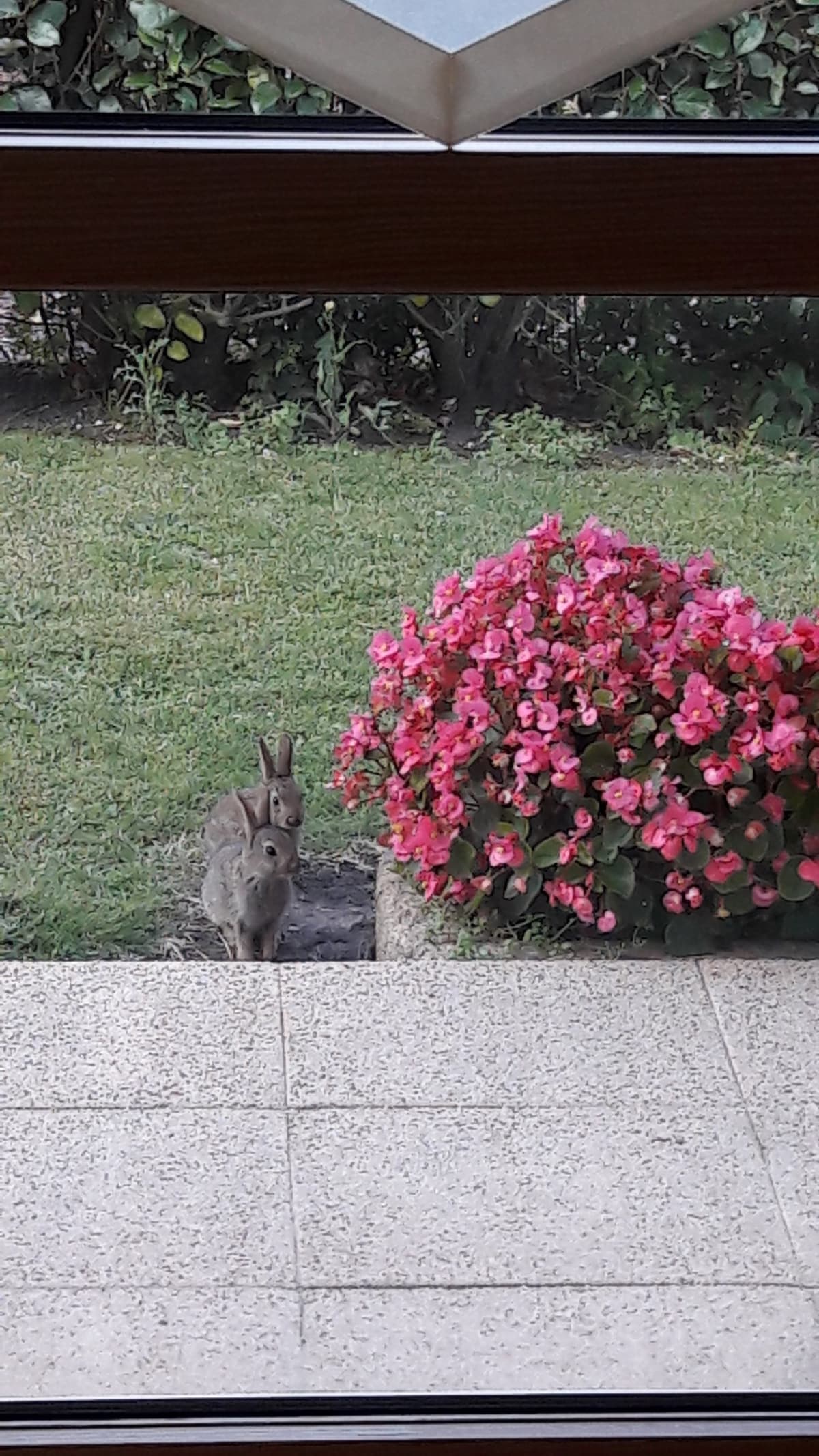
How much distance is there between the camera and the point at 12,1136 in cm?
141

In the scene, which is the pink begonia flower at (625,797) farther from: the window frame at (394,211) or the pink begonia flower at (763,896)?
the window frame at (394,211)

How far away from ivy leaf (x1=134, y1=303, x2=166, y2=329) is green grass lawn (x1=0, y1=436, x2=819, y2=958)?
0.27 meters

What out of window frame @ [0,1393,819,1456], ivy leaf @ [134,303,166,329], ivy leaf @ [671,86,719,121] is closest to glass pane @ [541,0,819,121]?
ivy leaf @ [671,86,719,121]

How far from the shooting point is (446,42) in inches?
20.4

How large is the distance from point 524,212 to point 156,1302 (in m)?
0.92

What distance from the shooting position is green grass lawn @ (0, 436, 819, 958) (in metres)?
1.83

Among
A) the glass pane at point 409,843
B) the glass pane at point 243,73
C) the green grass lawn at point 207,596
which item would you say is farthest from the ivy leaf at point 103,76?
the green grass lawn at point 207,596

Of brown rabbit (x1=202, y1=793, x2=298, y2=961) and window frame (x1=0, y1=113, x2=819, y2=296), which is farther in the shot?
brown rabbit (x1=202, y1=793, x2=298, y2=961)

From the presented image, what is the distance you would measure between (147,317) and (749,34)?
87 cm

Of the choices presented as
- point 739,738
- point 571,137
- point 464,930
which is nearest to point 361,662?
point 464,930

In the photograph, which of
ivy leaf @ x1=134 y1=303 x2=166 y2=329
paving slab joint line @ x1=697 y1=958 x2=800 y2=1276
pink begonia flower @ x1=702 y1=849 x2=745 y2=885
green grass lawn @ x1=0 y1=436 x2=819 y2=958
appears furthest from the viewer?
green grass lawn @ x1=0 y1=436 x2=819 y2=958

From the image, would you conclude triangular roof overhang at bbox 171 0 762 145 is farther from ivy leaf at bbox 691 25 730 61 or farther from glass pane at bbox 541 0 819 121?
ivy leaf at bbox 691 25 730 61

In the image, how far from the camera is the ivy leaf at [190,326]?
1.57 meters

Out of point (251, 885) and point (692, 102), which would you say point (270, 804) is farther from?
point (692, 102)
